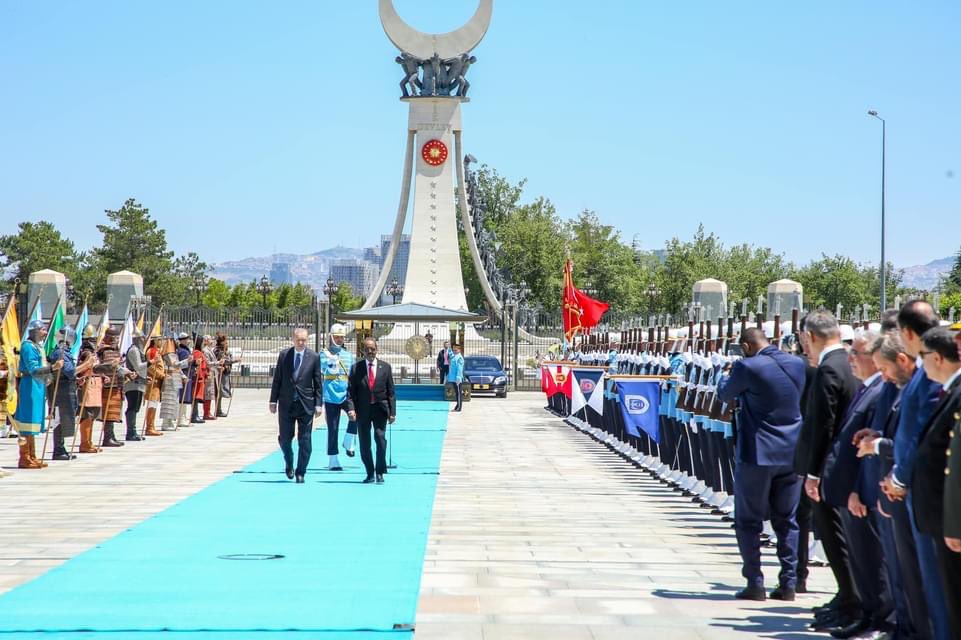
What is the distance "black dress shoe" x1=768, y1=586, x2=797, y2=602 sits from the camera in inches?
360

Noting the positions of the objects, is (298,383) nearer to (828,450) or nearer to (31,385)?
(31,385)

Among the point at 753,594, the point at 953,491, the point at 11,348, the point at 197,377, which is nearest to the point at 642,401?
the point at 753,594

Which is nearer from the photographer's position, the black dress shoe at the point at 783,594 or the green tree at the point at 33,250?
the black dress shoe at the point at 783,594

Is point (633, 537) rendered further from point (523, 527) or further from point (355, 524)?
point (355, 524)

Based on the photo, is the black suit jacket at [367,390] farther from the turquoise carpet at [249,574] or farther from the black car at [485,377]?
the black car at [485,377]

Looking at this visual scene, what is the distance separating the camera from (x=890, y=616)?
7.83 metres

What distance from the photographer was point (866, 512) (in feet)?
25.2

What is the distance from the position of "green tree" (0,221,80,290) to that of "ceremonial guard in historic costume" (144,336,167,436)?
62652 millimetres

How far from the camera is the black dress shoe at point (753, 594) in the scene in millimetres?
9102

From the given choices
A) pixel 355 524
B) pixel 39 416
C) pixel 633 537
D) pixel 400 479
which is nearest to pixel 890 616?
pixel 633 537

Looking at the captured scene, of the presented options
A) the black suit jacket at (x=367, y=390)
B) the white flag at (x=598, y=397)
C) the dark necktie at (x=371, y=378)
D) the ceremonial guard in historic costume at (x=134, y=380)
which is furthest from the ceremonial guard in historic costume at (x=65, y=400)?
the white flag at (x=598, y=397)

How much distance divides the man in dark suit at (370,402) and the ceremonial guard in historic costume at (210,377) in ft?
41.6

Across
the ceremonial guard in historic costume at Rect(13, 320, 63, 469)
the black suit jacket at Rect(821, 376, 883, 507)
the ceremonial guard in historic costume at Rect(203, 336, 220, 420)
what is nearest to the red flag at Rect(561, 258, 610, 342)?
the ceremonial guard in historic costume at Rect(203, 336, 220, 420)

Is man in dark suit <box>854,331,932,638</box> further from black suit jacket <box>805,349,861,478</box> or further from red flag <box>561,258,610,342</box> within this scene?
red flag <box>561,258,610,342</box>
